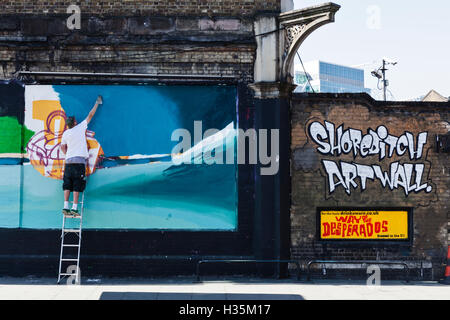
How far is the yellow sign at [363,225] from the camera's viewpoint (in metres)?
12.1

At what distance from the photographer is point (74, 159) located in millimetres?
11594

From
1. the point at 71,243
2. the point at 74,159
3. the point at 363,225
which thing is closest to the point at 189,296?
the point at 71,243

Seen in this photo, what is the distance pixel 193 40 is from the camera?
468 inches

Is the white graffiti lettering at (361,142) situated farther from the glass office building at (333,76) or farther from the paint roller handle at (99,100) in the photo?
the glass office building at (333,76)

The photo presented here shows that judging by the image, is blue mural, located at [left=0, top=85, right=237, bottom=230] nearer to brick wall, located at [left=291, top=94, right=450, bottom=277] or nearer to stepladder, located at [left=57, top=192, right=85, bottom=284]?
stepladder, located at [left=57, top=192, right=85, bottom=284]

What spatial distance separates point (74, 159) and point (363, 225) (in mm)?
6350

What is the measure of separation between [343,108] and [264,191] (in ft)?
8.42

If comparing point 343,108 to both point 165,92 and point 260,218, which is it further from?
point 165,92

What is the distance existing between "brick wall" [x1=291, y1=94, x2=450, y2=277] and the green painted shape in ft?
18.9

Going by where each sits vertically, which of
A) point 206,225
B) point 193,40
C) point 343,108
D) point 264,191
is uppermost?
point 193,40

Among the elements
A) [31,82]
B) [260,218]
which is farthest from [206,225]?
[31,82]

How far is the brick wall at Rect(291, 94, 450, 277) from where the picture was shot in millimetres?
12102

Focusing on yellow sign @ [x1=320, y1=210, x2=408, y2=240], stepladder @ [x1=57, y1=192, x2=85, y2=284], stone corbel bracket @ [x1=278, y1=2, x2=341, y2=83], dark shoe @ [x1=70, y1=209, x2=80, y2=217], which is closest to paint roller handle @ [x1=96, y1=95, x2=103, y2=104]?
stepladder @ [x1=57, y1=192, x2=85, y2=284]

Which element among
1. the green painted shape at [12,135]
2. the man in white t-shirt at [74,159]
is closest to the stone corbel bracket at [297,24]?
the man in white t-shirt at [74,159]
